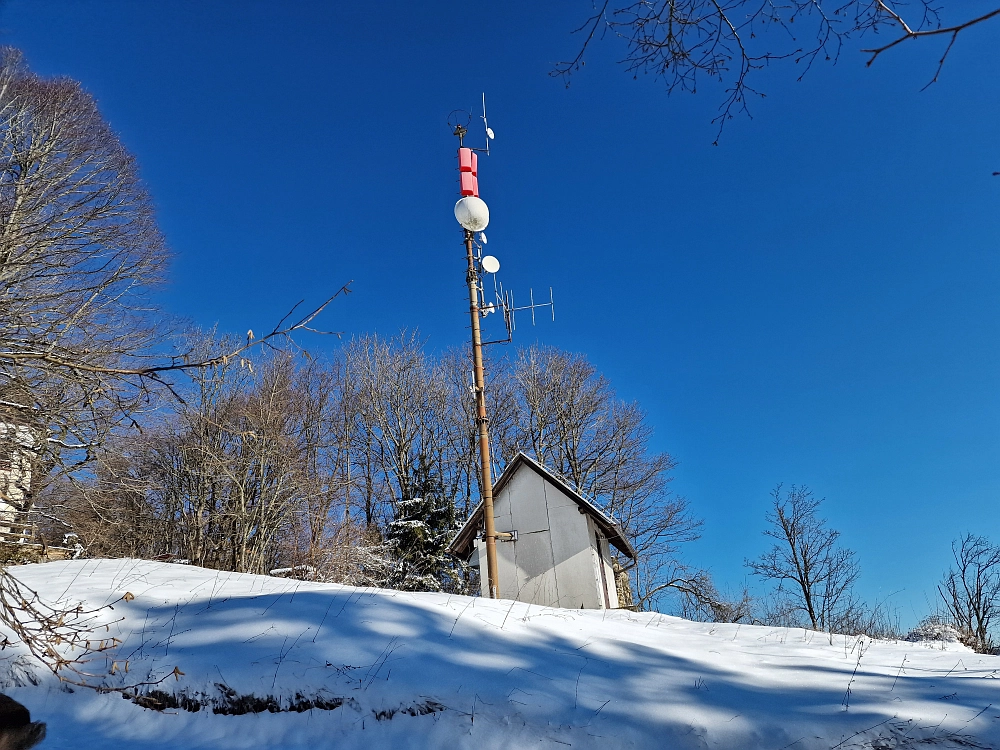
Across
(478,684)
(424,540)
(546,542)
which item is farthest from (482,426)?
(424,540)

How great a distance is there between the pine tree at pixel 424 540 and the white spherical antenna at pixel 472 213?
1213 centimetres

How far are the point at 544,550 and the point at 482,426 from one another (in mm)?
3615

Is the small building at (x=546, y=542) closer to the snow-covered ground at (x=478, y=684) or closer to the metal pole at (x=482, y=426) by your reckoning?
the metal pole at (x=482, y=426)

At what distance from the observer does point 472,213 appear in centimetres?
1426

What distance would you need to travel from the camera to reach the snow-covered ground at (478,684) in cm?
400

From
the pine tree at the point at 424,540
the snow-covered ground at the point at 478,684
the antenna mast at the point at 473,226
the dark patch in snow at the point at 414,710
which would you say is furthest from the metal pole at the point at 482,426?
the pine tree at the point at 424,540

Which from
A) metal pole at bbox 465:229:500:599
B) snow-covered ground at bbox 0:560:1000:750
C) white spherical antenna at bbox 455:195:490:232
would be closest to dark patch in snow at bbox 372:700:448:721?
snow-covered ground at bbox 0:560:1000:750

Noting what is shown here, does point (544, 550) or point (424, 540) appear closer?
point (544, 550)

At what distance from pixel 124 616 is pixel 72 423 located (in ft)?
9.80

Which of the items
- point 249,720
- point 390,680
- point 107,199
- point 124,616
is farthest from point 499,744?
point 107,199

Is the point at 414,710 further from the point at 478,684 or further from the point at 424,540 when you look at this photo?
the point at 424,540

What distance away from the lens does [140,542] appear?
19.2 m

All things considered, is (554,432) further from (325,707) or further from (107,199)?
(325,707)

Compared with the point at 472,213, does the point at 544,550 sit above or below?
below
